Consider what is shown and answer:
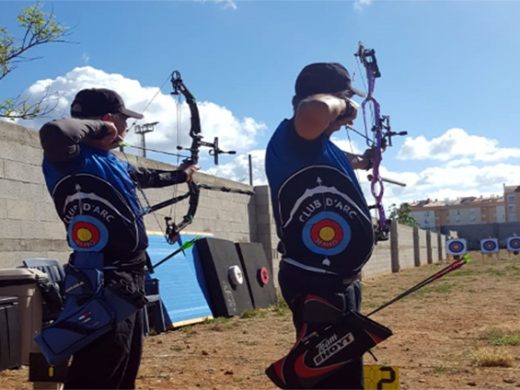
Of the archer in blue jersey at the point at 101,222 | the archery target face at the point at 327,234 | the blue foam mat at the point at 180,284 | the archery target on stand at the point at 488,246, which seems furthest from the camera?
the archery target on stand at the point at 488,246

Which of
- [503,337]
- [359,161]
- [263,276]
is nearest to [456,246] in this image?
[263,276]

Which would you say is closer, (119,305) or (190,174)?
(119,305)

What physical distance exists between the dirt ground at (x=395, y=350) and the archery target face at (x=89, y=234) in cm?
281

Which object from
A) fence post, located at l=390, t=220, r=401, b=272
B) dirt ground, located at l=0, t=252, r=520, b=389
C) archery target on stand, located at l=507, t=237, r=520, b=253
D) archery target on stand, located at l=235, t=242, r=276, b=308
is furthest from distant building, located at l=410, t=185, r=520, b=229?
dirt ground, located at l=0, t=252, r=520, b=389

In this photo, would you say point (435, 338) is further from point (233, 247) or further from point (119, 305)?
point (119, 305)

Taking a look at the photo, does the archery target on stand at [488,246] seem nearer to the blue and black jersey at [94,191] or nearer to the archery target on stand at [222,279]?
the archery target on stand at [222,279]

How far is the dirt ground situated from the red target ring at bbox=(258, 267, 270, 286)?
2.24ft

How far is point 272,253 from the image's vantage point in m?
13.3

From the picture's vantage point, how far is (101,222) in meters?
2.72

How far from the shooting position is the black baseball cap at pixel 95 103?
3.00 meters

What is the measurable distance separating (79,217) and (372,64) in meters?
2.12

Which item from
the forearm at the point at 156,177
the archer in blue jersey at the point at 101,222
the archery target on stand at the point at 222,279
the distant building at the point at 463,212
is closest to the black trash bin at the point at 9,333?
the forearm at the point at 156,177

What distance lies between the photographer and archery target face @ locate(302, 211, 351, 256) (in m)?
2.46

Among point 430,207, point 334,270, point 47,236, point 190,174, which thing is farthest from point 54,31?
point 430,207
